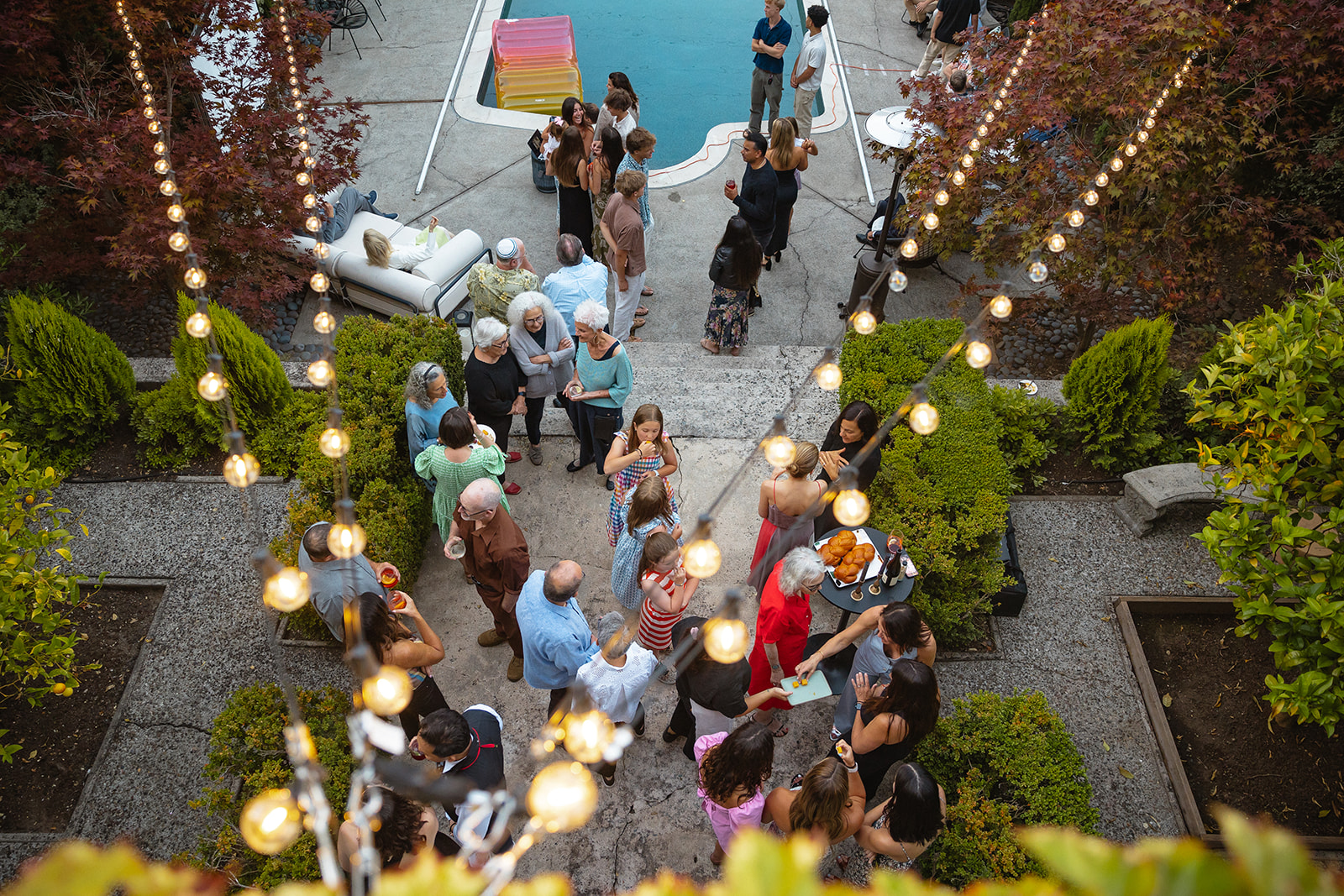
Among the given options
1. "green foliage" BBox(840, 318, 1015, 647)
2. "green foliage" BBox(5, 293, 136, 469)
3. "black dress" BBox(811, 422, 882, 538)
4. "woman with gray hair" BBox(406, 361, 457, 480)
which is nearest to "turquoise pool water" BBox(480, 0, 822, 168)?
"green foliage" BBox(840, 318, 1015, 647)

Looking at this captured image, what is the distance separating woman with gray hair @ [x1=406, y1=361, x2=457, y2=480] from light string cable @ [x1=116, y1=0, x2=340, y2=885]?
1.30m

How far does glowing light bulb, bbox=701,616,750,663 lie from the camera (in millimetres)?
3244

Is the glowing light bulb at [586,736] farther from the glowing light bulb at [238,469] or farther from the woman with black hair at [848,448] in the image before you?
the woman with black hair at [848,448]

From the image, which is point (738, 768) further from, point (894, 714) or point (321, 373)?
point (321, 373)

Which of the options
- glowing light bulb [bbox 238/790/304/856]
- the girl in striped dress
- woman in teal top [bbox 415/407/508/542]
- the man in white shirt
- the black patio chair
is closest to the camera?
glowing light bulb [bbox 238/790/304/856]

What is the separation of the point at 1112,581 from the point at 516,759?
15.6 feet

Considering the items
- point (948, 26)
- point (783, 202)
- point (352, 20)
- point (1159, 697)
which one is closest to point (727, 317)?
point (783, 202)

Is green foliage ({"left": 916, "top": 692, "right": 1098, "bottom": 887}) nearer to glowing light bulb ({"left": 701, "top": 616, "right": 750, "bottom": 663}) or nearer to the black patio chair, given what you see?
glowing light bulb ({"left": 701, "top": 616, "right": 750, "bottom": 663})

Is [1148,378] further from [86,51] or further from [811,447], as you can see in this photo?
[86,51]

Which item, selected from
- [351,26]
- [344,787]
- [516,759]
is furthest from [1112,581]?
[351,26]

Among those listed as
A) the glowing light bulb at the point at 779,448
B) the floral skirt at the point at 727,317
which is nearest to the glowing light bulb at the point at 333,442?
the glowing light bulb at the point at 779,448

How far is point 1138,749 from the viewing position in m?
5.44

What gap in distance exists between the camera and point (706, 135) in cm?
1320

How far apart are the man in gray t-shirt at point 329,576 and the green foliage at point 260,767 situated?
0.54 meters
